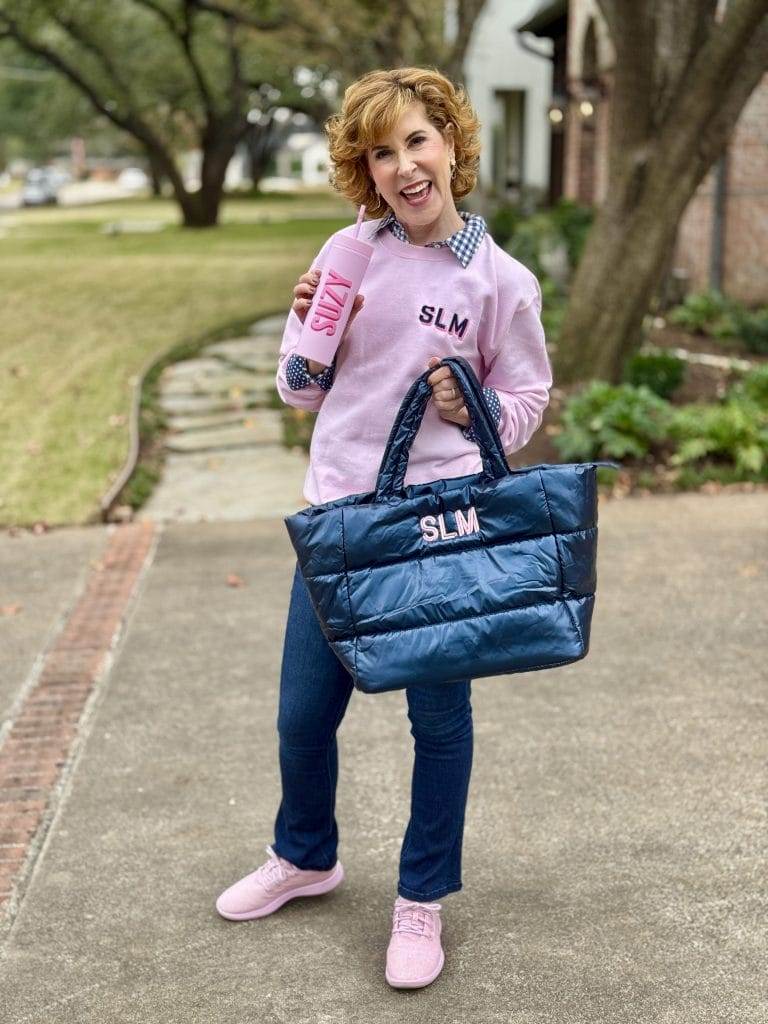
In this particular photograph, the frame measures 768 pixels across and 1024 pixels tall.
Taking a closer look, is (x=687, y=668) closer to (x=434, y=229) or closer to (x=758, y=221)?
(x=434, y=229)

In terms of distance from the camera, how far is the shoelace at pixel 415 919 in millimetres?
3006

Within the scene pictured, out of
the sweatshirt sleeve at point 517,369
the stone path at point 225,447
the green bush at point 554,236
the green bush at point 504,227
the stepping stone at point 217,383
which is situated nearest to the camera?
the sweatshirt sleeve at point 517,369

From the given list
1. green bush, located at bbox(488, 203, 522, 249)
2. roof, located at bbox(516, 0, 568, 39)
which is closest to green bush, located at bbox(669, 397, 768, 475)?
green bush, located at bbox(488, 203, 522, 249)

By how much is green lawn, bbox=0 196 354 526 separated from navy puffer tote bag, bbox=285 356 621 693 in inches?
197

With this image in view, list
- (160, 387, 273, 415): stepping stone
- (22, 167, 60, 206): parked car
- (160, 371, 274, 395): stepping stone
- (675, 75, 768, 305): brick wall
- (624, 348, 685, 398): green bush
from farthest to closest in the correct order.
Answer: (22, 167, 60, 206): parked car < (675, 75, 768, 305): brick wall < (160, 371, 274, 395): stepping stone < (160, 387, 273, 415): stepping stone < (624, 348, 685, 398): green bush

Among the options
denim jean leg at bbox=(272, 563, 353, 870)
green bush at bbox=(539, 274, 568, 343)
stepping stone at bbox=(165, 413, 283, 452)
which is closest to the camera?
denim jean leg at bbox=(272, 563, 353, 870)

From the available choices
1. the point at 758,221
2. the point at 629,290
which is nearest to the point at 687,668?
the point at 629,290

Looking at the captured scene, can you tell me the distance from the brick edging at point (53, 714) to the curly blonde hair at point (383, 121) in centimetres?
199

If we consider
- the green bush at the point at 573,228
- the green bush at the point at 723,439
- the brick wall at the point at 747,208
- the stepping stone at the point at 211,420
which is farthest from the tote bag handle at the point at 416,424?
the green bush at the point at 573,228

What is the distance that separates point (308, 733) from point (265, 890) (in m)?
0.51

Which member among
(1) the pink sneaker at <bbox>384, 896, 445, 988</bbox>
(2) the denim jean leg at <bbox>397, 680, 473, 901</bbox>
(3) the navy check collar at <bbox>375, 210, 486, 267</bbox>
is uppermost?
(3) the navy check collar at <bbox>375, 210, 486, 267</bbox>

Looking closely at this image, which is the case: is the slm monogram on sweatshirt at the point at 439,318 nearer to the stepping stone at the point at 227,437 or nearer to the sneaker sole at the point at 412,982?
the sneaker sole at the point at 412,982

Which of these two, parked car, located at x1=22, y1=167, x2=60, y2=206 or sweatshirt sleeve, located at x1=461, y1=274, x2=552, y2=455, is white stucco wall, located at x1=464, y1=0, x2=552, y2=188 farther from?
sweatshirt sleeve, located at x1=461, y1=274, x2=552, y2=455

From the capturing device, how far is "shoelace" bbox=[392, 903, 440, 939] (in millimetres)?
3006
